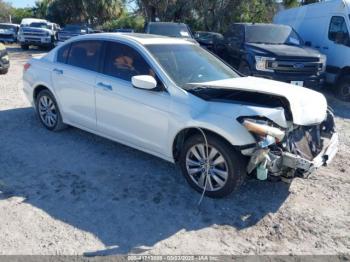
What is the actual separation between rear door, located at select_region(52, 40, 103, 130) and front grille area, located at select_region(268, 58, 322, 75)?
5.07 metres

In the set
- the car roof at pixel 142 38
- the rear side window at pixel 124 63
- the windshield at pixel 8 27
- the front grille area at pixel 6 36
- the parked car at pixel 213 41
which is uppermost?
the car roof at pixel 142 38

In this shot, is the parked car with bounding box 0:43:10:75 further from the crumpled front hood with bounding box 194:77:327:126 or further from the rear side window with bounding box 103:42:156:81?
the crumpled front hood with bounding box 194:77:327:126

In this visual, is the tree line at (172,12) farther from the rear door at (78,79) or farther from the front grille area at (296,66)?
the rear door at (78,79)

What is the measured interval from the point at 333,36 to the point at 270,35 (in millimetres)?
1822

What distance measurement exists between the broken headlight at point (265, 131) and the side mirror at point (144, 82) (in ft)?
4.04

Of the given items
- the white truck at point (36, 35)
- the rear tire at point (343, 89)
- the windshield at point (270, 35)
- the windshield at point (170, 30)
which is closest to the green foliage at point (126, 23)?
the white truck at point (36, 35)

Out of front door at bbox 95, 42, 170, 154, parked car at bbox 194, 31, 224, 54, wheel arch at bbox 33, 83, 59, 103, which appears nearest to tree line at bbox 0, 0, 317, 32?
parked car at bbox 194, 31, 224, 54

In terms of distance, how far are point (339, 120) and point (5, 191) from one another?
6.76 meters

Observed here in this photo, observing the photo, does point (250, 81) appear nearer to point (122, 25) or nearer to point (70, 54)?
point (70, 54)

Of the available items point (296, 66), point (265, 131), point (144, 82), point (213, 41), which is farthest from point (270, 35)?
point (265, 131)

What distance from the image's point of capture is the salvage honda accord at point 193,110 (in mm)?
3895

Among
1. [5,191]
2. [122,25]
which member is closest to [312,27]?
[5,191]

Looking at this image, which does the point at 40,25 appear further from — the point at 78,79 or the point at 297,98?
the point at 297,98

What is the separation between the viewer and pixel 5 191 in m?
4.32
